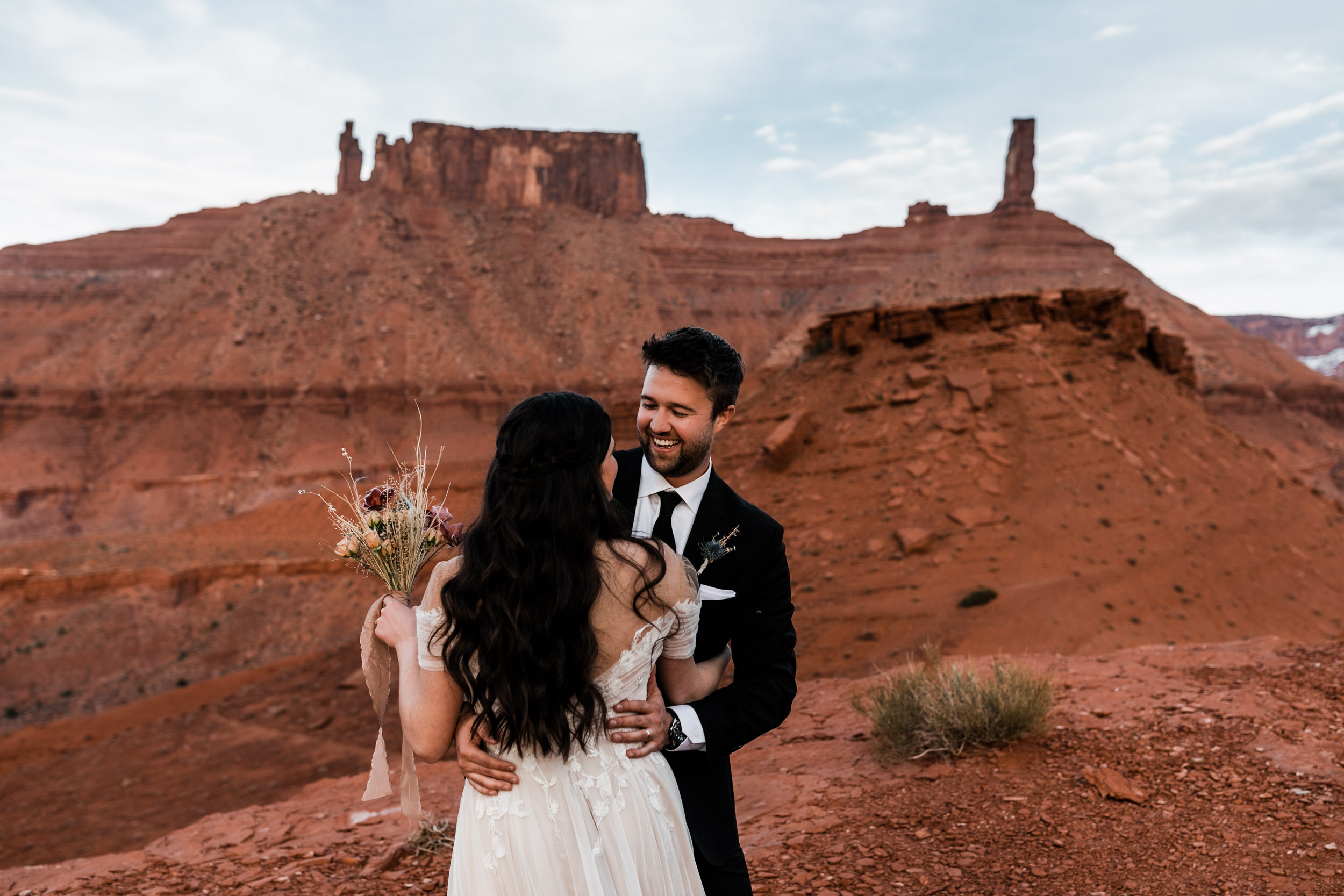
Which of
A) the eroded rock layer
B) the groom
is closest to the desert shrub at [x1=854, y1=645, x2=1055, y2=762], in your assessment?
the groom

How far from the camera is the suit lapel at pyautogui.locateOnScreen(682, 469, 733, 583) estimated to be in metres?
2.40

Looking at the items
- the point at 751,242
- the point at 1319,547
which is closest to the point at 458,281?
the point at 751,242

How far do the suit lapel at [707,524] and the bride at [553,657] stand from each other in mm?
419

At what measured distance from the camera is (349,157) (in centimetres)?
6238

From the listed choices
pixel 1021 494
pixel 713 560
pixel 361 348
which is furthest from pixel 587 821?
pixel 361 348

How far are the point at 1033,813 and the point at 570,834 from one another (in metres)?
3.63

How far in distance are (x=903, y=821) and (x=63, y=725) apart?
20.3 meters

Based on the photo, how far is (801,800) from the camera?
17.1 ft

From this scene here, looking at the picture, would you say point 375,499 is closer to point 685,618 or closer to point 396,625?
point 396,625

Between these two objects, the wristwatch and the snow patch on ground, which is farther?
the snow patch on ground

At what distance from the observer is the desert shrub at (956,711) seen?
5.40m

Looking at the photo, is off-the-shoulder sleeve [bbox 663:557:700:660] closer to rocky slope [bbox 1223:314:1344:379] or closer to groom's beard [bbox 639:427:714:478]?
groom's beard [bbox 639:427:714:478]

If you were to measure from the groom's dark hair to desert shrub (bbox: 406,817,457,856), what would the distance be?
4163 millimetres

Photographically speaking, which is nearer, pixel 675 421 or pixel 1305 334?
pixel 675 421
